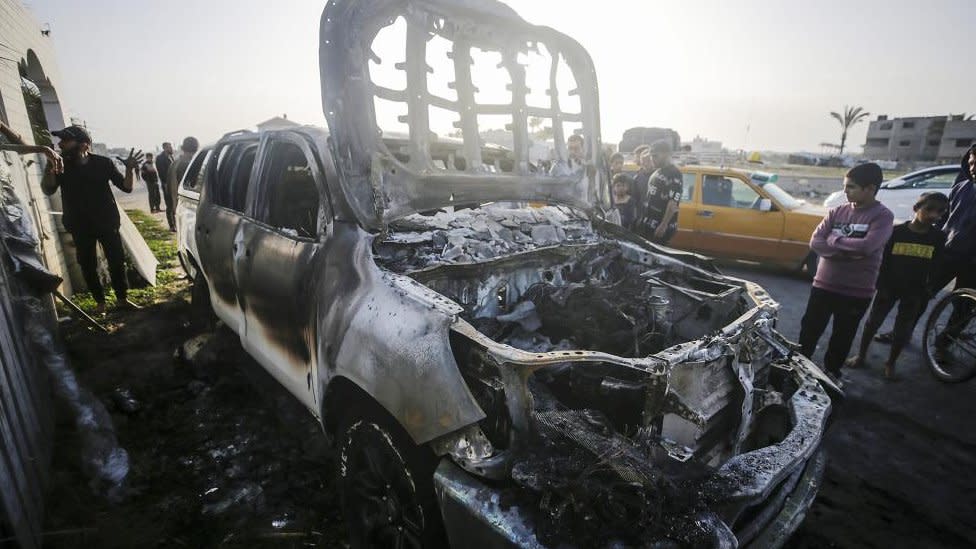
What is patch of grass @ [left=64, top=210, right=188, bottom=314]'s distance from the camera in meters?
5.09

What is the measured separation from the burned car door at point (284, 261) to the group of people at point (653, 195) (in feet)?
10.7

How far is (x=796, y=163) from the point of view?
43594mm

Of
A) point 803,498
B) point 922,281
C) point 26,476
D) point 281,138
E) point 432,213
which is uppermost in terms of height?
point 281,138

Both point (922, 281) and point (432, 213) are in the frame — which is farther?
point (922, 281)

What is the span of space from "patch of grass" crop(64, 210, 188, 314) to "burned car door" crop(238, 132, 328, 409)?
3167 mm

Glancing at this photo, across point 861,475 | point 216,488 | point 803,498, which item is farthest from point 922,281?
point 216,488

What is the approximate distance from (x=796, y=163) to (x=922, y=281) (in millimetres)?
48330

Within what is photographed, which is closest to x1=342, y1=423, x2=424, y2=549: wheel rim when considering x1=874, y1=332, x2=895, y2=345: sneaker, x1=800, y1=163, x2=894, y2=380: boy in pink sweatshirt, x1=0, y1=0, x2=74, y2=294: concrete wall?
x1=800, y1=163, x2=894, y2=380: boy in pink sweatshirt

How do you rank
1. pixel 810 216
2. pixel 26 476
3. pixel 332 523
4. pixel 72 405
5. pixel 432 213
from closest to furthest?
pixel 26 476 → pixel 332 523 → pixel 72 405 → pixel 432 213 → pixel 810 216

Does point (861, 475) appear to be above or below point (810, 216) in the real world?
below

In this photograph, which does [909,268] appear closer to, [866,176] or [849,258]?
[849,258]

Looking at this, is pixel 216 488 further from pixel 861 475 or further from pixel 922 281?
pixel 922 281

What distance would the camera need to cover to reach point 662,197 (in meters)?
5.06

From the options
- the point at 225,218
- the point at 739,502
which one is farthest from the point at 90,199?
the point at 739,502
